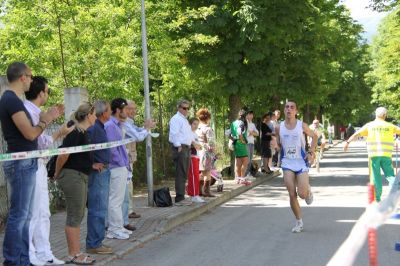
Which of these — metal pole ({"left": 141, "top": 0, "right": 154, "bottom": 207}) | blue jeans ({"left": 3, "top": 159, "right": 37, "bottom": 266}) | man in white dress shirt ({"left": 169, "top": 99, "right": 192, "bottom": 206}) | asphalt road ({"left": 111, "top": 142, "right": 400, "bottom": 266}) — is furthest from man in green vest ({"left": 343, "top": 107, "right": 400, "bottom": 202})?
blue jeans ({"left": 3, "top": 159, "right": 37, "bottom": 266})

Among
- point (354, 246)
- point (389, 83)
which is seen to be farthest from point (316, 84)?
point (389, 83)

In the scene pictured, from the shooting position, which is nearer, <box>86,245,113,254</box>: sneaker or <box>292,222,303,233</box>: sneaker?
<box>86,245,113,254</box>: sneaker

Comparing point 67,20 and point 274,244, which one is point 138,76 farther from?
point 274,244

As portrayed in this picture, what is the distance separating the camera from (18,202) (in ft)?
20.1

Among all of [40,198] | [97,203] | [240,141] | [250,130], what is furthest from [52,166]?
[250,130]

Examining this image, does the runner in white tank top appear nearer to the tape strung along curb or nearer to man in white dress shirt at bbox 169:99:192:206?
man in white dress shirt at bbox 169:99:192:206

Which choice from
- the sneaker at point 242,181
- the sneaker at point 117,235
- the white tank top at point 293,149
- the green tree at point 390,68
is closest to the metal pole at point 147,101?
the white tank top at point 293,149

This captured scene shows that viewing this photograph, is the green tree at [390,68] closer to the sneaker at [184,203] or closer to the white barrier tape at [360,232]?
the sneaker at [184,203]

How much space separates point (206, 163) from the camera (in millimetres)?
13789

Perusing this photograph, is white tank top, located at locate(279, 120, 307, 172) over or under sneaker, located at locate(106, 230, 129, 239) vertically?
over

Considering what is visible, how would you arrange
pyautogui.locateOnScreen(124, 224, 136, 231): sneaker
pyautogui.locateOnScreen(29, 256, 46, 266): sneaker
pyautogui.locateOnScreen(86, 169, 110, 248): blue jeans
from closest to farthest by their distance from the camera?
pyautogui.locateOnScreen(29, 256, 46, 266): sneaker
pyautogui.locateOnScreen(86, 169, 110, 248): blue jeans
pyautogui.locateOnScreen(124, 224, 136, 231): sneaker

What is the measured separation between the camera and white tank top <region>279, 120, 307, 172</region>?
394 inches

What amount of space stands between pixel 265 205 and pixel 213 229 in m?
3.31

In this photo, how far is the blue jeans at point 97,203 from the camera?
763 centimetres
